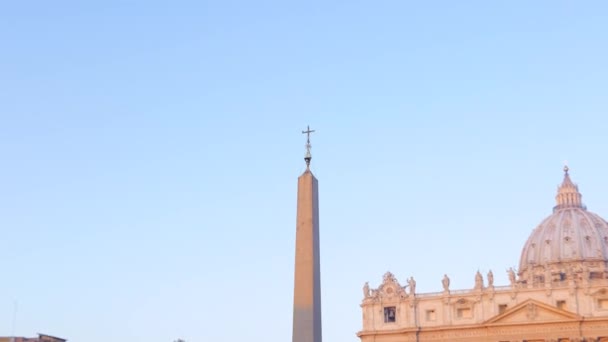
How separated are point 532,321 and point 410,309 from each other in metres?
11.8

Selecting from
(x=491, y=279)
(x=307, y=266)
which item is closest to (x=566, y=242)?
(x=491, y=279)

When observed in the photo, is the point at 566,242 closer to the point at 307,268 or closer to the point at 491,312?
the point at 491,312

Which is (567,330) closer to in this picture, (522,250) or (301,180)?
(522,250)

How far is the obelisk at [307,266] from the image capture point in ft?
73.3

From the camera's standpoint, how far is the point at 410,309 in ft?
300

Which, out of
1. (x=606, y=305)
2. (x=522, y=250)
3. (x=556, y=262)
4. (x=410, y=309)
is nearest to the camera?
(x=606, y=305)

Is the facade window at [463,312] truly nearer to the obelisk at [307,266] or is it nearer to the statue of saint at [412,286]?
the statue of saint at [412,286]

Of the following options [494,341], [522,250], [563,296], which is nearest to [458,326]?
[494,341]

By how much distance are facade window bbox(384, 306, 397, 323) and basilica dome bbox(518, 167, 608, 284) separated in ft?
82.6

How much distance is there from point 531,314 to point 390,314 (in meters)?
13.9

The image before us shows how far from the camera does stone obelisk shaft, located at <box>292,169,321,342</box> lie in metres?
22.3

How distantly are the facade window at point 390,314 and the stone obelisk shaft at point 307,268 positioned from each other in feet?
230

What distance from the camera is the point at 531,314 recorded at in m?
86.4

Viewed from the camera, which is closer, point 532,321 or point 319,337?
point 319,337
